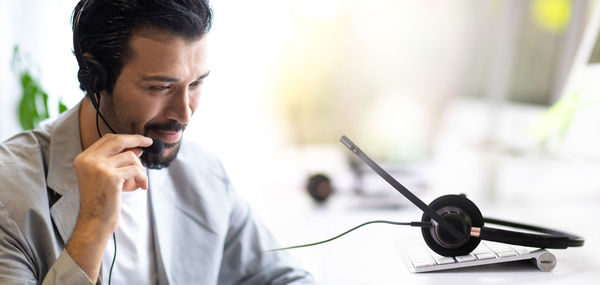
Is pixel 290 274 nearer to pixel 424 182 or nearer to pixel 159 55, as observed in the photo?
pixel 159 55

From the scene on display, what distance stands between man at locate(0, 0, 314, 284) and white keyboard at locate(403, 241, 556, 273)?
0.29 m

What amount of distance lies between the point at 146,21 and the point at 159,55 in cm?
6

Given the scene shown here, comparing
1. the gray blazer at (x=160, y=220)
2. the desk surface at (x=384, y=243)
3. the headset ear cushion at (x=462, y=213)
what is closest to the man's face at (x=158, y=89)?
the gray blazer at (x=160, y=220)

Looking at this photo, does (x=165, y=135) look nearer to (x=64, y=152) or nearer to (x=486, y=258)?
(x=64, y=152)

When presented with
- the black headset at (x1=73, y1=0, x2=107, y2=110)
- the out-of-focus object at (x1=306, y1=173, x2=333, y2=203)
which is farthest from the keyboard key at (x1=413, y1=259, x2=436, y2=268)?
the out-of-focus object at (x1=306, y1=173, x2=333, y2=203)

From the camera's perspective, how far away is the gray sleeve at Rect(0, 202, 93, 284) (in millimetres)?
719

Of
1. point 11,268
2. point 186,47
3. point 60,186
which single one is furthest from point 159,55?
point 11,268

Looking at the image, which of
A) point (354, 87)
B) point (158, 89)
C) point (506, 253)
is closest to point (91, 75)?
point (158, 89)

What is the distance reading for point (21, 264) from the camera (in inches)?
29.4

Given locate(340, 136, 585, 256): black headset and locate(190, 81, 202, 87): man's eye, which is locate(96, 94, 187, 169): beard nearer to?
locate(190, 81, 202, 87): man's eye

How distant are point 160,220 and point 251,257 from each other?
0.66ft

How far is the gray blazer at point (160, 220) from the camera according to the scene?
2.53ft

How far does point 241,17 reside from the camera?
1.66 metres

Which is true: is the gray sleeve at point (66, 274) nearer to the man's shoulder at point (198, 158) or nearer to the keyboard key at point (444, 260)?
the man's shoulder at point (198, 158)
